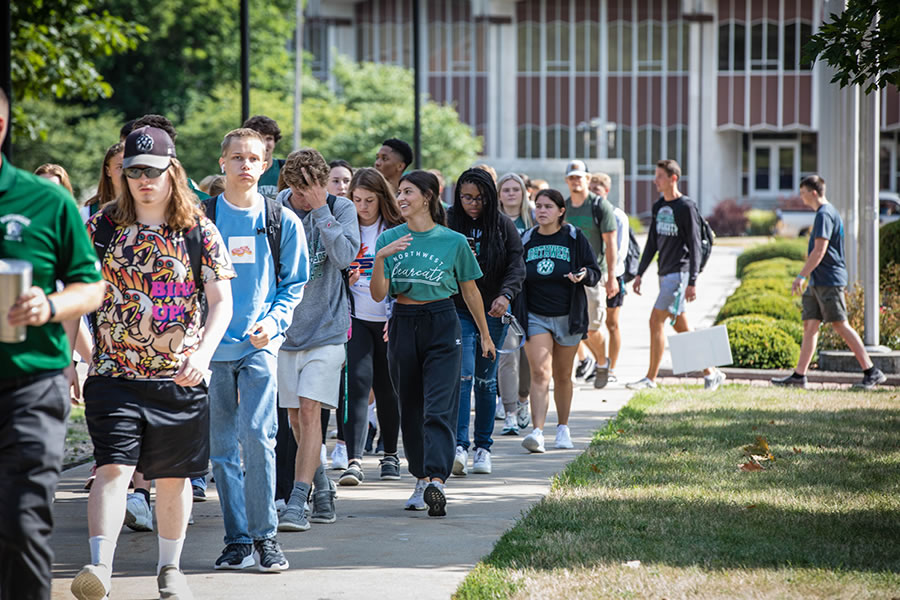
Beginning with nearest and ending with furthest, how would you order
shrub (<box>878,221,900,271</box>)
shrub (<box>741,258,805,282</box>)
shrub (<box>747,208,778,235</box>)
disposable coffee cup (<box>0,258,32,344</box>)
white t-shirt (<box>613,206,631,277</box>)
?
disposable coffee cup (<box>0,258,32,344</box>)
white t-shirt (<box>613,206,631,277</box>)
shrub (<box>878,221,900,271</box>)
shrub (<box>741,258,805,282</box>)
shrub (<box>747,208,778,235</box>)

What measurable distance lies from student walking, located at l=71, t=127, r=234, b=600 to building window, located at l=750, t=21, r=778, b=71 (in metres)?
51.8

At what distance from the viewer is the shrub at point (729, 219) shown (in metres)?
51.6

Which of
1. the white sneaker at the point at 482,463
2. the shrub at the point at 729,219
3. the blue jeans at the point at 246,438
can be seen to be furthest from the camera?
the shrub at the point at 729,219

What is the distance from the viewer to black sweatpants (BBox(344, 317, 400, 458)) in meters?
7.93

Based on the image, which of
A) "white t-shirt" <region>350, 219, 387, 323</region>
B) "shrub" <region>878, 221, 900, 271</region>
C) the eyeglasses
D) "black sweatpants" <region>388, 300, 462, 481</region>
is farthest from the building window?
the eyeglasses

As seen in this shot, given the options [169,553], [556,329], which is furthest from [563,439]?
[169,553]

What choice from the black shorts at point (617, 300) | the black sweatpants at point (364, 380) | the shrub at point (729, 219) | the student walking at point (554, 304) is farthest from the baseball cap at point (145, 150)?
the shrub at point (729, 219)

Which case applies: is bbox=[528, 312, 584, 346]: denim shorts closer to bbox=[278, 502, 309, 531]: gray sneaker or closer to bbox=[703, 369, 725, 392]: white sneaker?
bbox=[278, 502, 309, 531]: gray sneaker

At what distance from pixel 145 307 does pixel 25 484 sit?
1169 millimetres

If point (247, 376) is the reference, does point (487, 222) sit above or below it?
above

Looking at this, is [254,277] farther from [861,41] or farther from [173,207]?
[861,41]

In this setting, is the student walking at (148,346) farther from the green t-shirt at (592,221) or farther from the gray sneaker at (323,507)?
the green t-shirt at (592,221)

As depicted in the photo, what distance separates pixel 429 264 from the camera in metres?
7.21

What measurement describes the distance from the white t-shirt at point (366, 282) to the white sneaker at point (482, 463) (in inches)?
47.2
